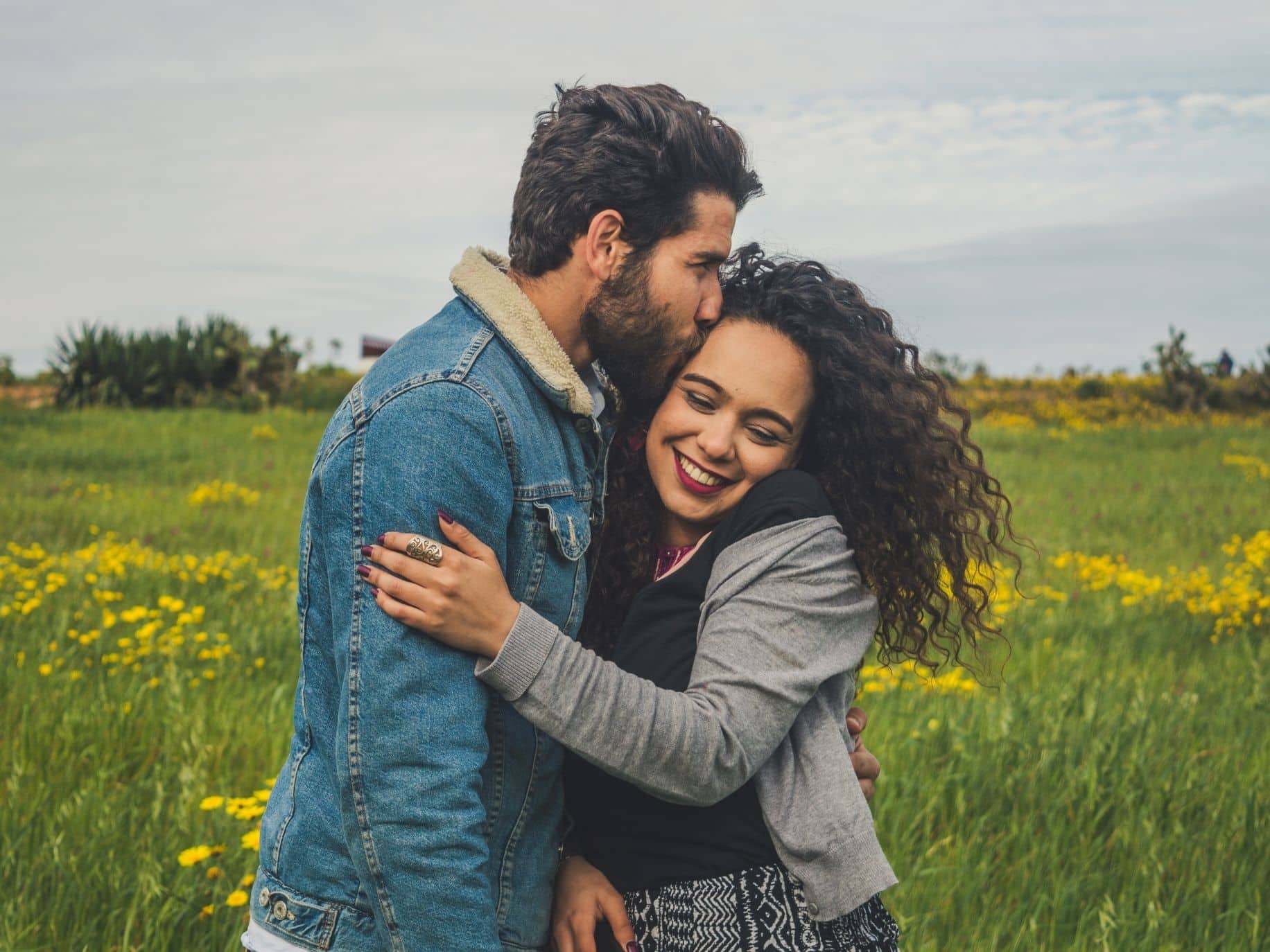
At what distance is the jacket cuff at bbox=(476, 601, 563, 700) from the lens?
179cm

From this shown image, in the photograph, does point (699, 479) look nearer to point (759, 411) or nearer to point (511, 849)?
point (759, 411)

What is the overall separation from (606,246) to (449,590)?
2.52 ft

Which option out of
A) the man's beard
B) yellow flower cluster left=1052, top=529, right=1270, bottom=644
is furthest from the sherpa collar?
yellow flower cluster left=1052, top=529, right=1270, bottom=644

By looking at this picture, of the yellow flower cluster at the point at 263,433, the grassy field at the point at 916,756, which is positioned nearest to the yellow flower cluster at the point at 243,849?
the grassy field at the point at 916,756

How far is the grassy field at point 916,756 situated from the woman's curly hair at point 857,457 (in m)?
1.38

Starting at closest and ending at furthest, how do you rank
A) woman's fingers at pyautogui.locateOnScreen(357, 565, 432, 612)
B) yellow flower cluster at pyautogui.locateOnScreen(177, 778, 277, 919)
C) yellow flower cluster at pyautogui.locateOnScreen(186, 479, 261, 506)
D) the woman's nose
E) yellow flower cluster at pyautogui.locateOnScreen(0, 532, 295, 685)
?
woman's fingers at pyautogui.locateOnScreen(357, 565, 432, 612) < the woman's nose < yellow flower cluster at pyautogui.locateOnScreen(177, 778, 277, 919) < yellow flower cluster at pyautogui.locateOnScreen(0, 532, 295, 685) < yellow flower cluster at pyautogui.locateOnScreen(186, 479, 261, 506)

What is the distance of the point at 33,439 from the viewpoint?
13883 millimetres

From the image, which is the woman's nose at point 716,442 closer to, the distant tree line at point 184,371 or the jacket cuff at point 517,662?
the jacket cuff at point 517,662

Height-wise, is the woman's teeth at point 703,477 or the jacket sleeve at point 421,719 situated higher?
the woman's teeth at point 703,477

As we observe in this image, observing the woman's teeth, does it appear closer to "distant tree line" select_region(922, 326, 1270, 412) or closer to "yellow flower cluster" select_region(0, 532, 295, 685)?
"yellow flower cluster" select_region(0, 532, 295, 685)

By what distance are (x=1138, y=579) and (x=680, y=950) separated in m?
6.18

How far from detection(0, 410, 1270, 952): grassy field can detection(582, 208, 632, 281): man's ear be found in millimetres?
1834

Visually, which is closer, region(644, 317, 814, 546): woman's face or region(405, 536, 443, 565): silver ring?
region(405, 536, 443, 565): silver ring

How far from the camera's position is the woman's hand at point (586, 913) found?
2.08m
